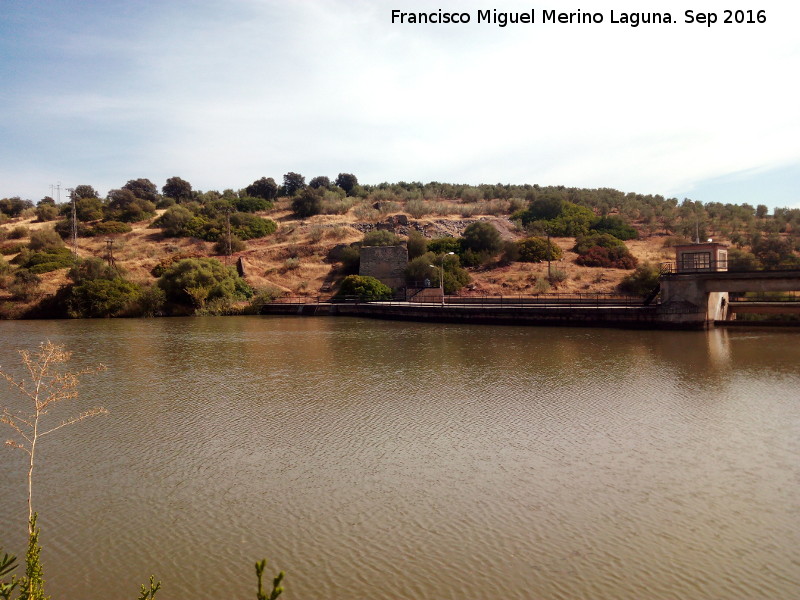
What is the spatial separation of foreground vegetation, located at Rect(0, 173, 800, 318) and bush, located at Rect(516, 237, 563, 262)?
0.44 ft

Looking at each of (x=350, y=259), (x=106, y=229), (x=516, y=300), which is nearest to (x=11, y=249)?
(x=106, y=229)

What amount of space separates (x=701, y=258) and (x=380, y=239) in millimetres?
37167

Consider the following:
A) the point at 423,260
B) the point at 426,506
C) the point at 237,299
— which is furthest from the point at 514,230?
the point at 426,506

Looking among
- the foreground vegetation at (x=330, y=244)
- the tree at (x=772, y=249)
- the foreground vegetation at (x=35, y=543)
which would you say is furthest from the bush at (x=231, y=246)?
the foreground vegetation at (x=35, y=543)

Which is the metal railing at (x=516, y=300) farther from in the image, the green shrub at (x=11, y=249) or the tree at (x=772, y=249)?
the green shrub at (x=11, y=249)

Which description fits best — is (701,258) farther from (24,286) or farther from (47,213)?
(47,213)

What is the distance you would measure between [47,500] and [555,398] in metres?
11.2

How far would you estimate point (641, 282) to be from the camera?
47.4m

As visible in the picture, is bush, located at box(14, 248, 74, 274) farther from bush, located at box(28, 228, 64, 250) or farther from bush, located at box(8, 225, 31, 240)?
bush, located at box(8, 225, 31, 240)

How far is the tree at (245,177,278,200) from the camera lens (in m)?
105

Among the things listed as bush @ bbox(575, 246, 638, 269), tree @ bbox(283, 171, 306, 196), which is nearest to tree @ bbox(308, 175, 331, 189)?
tree @ bbox(283, 171, 306, 196)

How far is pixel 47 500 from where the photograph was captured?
30.9 feet

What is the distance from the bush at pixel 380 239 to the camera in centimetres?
6575

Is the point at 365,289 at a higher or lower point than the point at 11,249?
lower
